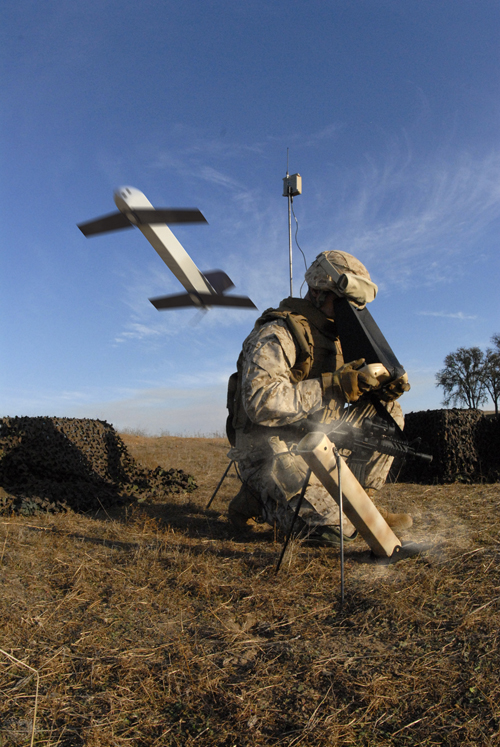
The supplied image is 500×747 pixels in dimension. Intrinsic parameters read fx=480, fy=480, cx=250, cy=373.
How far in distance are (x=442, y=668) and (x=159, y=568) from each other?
6.13ft

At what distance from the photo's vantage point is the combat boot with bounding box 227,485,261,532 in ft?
14.5

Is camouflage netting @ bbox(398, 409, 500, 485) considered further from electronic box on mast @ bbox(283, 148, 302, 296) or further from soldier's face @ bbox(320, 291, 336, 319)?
soldier's face @ bbox(320, 291, 336, 319)

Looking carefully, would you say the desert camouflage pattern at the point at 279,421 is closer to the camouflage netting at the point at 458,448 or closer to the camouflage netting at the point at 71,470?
the camouflage netting at the point at 71,470

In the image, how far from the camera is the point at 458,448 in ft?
23.1

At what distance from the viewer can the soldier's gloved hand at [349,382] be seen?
358 centimetres

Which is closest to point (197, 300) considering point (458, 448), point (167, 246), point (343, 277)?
point (167, 246)

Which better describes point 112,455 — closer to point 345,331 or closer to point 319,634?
point 345,331

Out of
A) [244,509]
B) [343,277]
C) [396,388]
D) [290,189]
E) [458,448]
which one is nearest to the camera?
[396,388]

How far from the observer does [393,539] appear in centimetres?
325

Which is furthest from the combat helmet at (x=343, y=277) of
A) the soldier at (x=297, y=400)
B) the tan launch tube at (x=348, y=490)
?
the tan launch tube at (x=348, y=490)

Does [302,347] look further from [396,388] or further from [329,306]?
[396,388]

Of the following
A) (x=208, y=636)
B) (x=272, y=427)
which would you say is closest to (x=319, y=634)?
(x=208, y=636)

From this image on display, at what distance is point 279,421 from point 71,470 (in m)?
4.22

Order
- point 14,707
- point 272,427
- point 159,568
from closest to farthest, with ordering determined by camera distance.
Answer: point 14,707 < point 159,568 < point 272,427
